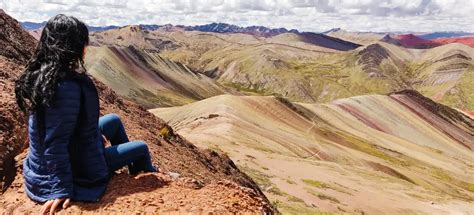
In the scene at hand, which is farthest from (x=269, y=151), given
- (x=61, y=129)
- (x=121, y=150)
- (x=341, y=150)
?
(x=61, y=129)

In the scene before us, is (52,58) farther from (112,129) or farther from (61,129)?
(112,129)

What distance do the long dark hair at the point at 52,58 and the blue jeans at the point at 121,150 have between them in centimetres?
169

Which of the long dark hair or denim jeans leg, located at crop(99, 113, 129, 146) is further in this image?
denim jeans leg, located at crop(99, 113, 129, 146)

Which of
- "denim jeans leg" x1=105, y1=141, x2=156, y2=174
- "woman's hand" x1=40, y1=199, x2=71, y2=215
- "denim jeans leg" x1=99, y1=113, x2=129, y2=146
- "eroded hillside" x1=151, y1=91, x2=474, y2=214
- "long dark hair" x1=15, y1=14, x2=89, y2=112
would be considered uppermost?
"long dark hair" x1=15, y1=14, x2=89, y2=112

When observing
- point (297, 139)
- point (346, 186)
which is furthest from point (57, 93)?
point (297, 139)

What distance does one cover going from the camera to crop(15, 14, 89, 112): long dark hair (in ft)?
24.1

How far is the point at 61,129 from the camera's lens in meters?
7.50

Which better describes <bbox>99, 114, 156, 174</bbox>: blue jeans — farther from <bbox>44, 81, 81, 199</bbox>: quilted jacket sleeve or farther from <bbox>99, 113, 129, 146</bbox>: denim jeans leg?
<bbox>44, 81, 81, 199</bbox>: quilted jacket sleeve

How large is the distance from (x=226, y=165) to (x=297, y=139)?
53.0m

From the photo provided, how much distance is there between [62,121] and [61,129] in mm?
131

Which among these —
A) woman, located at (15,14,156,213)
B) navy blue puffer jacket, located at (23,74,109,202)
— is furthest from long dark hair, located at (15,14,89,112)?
navy blue puffer jacket, located at (23,74,109,202)

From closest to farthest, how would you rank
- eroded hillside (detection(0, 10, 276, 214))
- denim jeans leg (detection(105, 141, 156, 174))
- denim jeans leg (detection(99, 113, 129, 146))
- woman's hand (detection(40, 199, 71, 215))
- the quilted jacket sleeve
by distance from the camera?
the quilted jacket sleeve < woman's hand (detection(40, 199, 71, 215)) < eroded hillside (detection(0, 10, 276, 214)) < denim jeans leg (detection(105, 141, 156, 174)) < denim jeans leg (detection(99, 113, 129, 146))

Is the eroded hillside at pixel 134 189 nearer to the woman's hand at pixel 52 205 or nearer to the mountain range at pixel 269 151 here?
the mountain range at pixel 269 151

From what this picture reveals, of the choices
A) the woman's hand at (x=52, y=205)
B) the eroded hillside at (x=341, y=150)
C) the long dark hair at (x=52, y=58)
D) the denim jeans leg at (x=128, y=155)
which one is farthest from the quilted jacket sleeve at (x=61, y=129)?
the eroded hillside at (x=341, y=150)
